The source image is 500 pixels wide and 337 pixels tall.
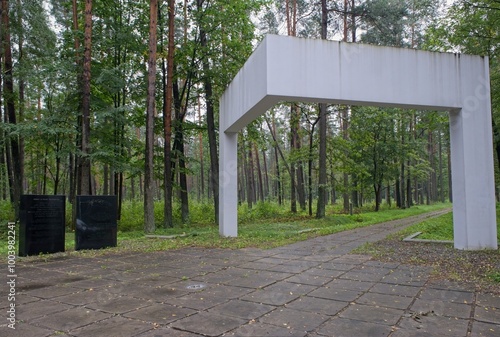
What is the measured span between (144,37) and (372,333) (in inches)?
588

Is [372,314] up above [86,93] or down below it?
below

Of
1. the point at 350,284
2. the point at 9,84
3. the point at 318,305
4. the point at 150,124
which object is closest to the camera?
the point at 318,305

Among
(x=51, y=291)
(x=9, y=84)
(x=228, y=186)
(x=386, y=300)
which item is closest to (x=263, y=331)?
(x=386, y=300)

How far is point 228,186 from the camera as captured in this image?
Result: 1005 centimetres

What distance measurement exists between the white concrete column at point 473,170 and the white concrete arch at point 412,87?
0.06 feet

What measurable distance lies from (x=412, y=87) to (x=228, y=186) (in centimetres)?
519

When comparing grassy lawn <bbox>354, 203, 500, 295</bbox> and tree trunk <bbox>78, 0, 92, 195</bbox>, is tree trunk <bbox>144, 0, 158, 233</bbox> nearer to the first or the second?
tree trunk <bbox>78, 0, 92, 195</bbox>

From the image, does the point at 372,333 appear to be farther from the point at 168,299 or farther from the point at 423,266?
the point at 423,266

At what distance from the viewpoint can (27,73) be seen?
1221 centimetres

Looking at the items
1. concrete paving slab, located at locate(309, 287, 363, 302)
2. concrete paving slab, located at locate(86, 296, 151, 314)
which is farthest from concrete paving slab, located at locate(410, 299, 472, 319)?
concrete paving slab, located at locate(86, 296, 151, 314)

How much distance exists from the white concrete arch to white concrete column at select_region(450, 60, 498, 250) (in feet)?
0.06

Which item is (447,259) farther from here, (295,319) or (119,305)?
(119,305)

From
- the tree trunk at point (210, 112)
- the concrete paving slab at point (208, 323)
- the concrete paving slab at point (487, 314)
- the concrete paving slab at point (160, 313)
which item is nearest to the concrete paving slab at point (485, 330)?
the concrete paving slab at point (487, 314)

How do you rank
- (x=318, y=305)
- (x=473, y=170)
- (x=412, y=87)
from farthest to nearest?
(x=412, y=87) → (x=473, y=170) → (x=318, y=305)
